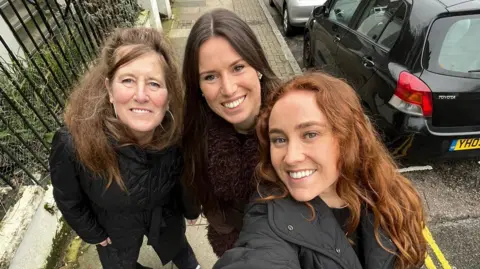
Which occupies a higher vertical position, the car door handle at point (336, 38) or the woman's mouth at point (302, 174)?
the woman's mouth at point (302, 174)

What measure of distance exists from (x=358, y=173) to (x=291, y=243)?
1.59 ft

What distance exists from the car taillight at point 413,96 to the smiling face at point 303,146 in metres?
1.96

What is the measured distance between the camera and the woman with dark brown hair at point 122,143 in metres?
1.55

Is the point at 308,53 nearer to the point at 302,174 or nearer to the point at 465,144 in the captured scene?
the point at 465,144

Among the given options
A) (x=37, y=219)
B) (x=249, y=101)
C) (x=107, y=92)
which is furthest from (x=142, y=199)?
(x=37, y=219)

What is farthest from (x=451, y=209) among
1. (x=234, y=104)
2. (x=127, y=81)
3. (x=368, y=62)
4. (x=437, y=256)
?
(x=127, y=81)

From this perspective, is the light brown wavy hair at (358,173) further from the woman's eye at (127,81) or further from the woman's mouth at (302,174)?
the woman's eye at (127,81)

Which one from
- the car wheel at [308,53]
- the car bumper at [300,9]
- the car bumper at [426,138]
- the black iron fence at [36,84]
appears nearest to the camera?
the black iron fence at [36,84]

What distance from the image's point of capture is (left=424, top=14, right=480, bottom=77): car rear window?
109 inches

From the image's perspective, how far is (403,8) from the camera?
3254 millimetres

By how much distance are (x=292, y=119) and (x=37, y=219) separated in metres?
2.08

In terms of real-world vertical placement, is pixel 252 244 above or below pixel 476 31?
above

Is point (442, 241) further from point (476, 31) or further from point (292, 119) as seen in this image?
point (292, 119)

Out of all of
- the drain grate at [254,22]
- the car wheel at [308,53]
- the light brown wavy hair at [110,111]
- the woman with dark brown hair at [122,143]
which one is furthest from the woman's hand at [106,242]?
the drain grate at [254,22]
